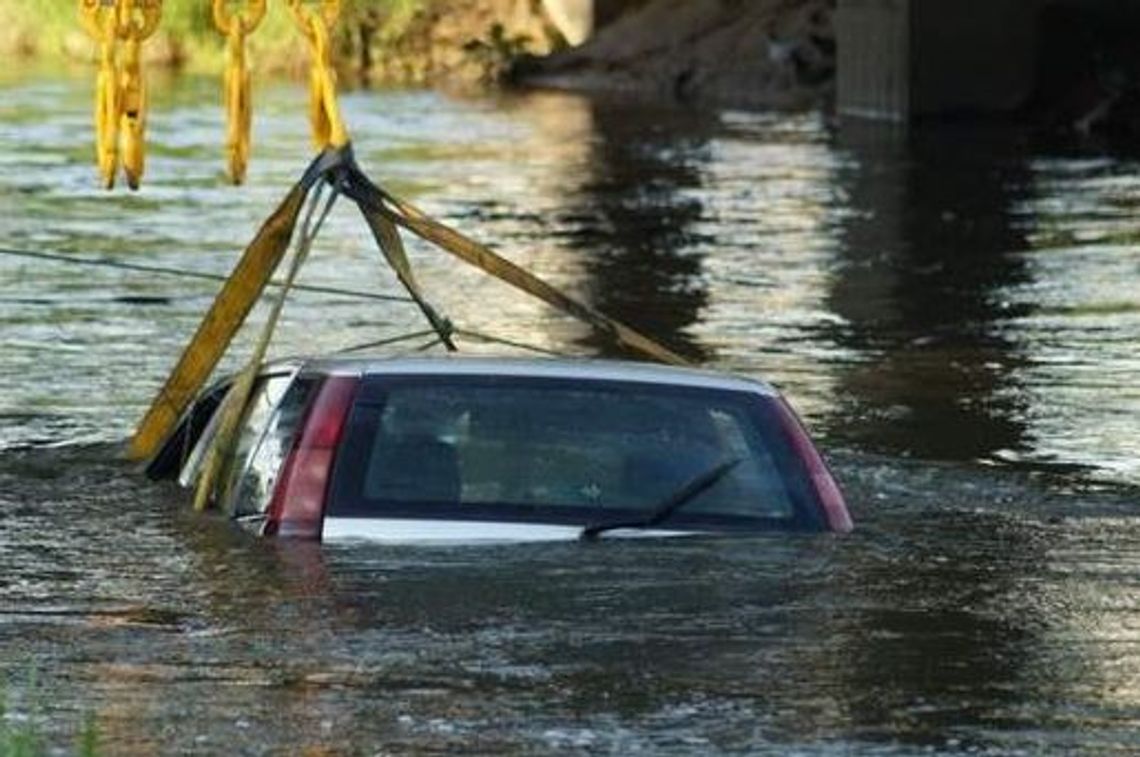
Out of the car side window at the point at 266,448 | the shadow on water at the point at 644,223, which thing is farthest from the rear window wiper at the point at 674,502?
the shadow on water at the point at 644,223

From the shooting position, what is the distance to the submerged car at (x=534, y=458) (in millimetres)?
11586

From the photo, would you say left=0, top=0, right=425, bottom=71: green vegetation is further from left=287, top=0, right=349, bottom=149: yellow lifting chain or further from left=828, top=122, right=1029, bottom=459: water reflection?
left=287, top=0, right=349, bottom=149: yellow lifting chain

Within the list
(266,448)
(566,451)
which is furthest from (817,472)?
(266,448)

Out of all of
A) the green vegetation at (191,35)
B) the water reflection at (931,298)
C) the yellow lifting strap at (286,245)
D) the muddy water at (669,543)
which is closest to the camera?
the muddy water at (669,543)

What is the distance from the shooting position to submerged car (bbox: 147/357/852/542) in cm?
1159

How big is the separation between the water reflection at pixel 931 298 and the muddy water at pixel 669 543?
69 mm

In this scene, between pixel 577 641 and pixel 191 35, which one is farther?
pixel 191 35

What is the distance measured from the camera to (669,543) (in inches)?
463

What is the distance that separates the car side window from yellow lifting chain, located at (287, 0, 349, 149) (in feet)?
9.01

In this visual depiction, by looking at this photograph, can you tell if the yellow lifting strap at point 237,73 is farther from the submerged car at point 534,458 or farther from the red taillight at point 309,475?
the red taillight at point 309,475

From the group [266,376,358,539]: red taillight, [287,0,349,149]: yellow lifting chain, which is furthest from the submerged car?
[287,0,349,149]: yellow lifting chain

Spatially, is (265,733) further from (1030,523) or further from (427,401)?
(1030,523)

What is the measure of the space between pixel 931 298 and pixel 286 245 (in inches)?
547

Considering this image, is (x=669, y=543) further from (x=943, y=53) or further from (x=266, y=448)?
(x=943, y=53)
